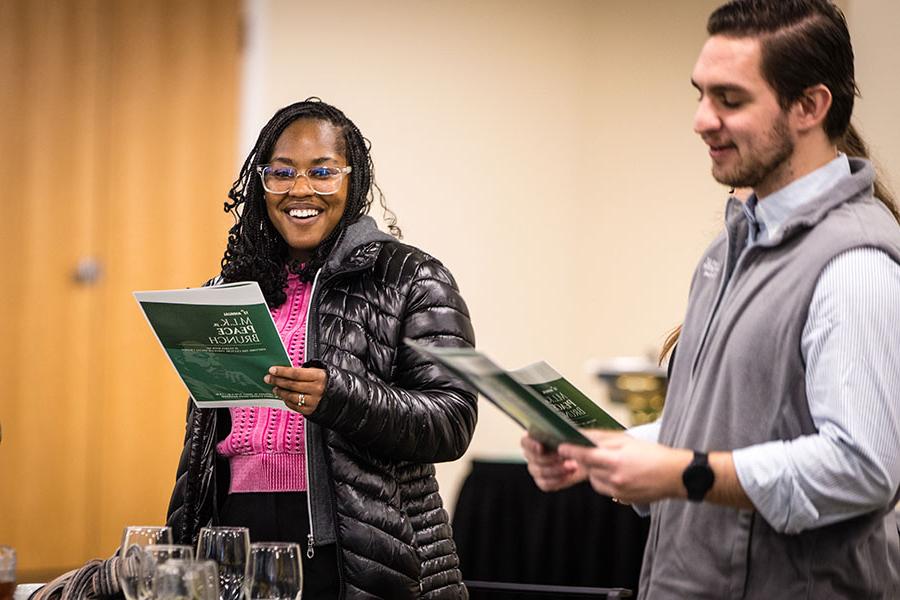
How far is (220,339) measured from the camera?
1995mm

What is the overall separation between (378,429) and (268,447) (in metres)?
0.26

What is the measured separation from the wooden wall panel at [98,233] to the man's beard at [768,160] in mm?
3962

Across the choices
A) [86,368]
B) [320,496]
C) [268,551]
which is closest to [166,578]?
[268,551]

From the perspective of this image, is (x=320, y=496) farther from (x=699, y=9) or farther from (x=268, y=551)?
(x=699, y=9)

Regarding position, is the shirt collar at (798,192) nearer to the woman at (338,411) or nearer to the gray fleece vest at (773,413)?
the gray fleece vest at (773,413)

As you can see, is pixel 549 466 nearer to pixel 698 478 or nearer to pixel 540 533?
pixel 698 478

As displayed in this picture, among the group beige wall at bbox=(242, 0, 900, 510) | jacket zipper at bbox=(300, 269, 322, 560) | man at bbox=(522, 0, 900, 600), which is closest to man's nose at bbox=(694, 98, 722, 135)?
man at bbox=(522, 0, 900, 600)

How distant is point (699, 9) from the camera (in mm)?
6109

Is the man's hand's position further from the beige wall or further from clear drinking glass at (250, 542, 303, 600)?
the beige wall

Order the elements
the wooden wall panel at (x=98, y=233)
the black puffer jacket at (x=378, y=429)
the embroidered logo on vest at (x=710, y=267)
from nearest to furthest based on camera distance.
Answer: the embroidered logo on vest at (x=710, y=267) → the black puffer jacket at (x=378, y=429) → the wooden wall panel at (x=98, y=233)

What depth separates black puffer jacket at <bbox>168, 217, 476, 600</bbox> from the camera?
2127 millimetres

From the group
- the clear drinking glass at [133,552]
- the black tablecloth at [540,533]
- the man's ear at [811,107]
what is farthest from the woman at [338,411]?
the black tablecloth at [540,533]

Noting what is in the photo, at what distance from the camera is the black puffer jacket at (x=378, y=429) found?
2127mm

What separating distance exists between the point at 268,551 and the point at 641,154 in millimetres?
4878
